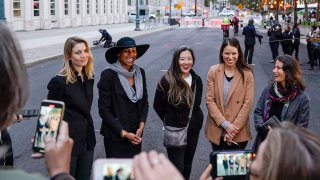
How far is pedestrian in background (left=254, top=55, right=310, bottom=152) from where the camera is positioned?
5152 mm

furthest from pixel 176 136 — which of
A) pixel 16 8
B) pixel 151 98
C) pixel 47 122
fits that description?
pixel 16 8

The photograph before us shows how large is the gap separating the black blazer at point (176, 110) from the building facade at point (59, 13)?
27.4 meters

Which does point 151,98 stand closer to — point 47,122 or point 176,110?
point 176,110

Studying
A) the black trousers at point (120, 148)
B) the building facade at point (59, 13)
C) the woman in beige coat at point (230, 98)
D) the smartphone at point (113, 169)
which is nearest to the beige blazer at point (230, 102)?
the woman in beige coat at point (230, 98)

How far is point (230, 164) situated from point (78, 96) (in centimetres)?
255

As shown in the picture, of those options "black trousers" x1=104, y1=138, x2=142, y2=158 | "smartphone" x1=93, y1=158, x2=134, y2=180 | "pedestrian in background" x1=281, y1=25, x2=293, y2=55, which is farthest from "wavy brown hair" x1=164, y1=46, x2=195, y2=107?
"pedestrian in background" x1=281, y1=25, x2=293, y2=55

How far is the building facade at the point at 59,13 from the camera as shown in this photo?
148 ft

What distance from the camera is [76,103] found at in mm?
5031

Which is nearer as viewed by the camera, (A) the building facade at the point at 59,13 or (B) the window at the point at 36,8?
(A) the building facade at the point at 59,13

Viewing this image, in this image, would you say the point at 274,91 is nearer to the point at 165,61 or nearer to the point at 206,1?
the point at 165,61

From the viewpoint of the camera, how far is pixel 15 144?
823 centimetres

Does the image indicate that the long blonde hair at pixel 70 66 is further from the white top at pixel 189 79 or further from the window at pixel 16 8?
the window at pixel 16 8

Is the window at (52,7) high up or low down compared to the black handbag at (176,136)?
up

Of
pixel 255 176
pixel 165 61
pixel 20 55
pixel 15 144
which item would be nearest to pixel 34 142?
pixel 20 55
